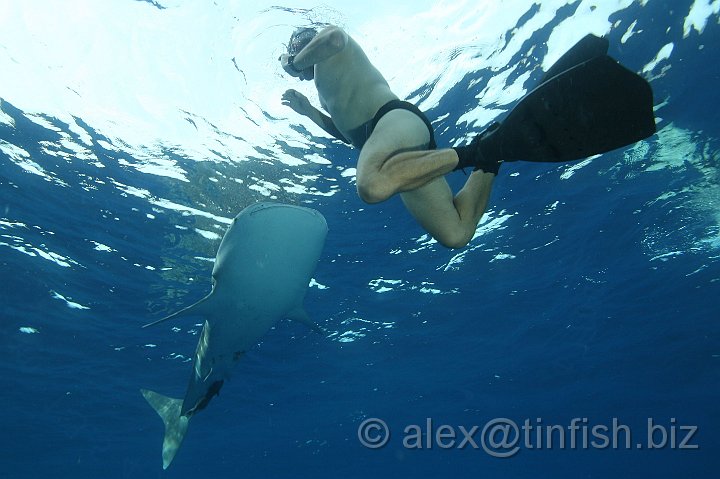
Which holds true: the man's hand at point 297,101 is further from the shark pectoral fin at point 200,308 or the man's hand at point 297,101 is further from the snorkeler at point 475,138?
the shark pectoral fin at point 200,308

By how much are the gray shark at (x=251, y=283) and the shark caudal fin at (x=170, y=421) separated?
1.06 metres

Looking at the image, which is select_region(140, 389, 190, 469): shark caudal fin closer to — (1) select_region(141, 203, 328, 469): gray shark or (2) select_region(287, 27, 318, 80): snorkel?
(1) select_region(141, 203, 328, 469): gray shark

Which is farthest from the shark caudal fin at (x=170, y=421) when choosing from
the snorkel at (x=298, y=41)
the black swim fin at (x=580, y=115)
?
the black swim fin at (x=580, y=115)

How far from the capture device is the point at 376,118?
4.59m

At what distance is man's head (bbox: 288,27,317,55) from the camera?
15.8 feet

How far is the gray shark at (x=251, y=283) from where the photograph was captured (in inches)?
219

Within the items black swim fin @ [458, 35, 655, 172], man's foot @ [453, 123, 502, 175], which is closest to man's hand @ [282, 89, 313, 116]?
man's foot @ [453, 123, 502, 175]

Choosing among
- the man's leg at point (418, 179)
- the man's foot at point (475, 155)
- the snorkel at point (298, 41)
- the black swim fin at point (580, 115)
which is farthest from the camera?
the snorkel at point (298, 41)

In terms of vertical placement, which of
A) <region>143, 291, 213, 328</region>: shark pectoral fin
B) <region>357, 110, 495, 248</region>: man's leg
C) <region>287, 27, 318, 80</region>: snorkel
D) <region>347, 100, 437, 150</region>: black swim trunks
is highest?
<region>287, 27, 318, 80</region>: snorkel

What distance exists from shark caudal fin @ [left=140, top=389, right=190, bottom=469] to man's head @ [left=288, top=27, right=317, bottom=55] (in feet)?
26.0

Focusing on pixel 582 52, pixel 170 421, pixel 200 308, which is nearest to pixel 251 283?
pixel 200 308

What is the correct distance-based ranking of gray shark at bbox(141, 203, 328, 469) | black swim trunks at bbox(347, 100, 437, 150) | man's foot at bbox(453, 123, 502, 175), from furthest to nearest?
gray shark at bbox(141, 203, 328, 469)
black swim trunks at bbox(347, 100, 437, 150)
man's foot at bbox(453, 123, 502, 175)

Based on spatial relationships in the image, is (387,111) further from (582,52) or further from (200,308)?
(200,308)

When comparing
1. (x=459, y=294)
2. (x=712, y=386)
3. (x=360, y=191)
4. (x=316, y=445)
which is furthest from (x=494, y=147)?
(x=316, y=445)
